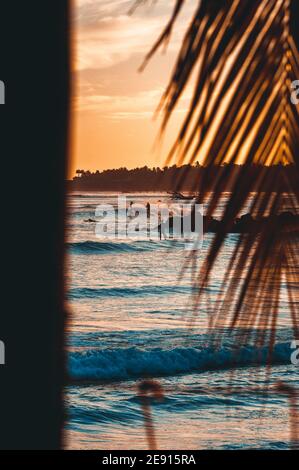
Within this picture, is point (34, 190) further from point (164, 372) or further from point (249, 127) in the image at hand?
point (164, 372)

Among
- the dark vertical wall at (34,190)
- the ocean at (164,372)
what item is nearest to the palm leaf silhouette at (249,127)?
the ocean at (164,372)

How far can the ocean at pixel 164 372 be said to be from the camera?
552 centimetres

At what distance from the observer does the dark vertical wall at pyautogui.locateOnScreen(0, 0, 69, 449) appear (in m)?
1.20

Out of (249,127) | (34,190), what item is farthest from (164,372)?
(249,127)

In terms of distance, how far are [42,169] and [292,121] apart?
51 centimetres

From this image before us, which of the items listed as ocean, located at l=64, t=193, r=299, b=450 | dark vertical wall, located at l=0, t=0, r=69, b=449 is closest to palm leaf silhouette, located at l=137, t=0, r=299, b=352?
ocean, located at l=64, t=193, r=299, b=450

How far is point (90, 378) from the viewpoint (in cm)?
1560

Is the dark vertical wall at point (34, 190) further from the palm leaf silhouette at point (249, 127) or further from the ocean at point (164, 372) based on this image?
the palm leaf silhouette at point (249, 127)

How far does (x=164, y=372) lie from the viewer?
16203 millimetres

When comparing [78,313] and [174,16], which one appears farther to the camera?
[78,313]

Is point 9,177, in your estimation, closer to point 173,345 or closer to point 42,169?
point 42,169

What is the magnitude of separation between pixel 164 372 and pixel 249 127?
618 inches

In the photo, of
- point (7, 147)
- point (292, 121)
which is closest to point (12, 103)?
point (7, 147)

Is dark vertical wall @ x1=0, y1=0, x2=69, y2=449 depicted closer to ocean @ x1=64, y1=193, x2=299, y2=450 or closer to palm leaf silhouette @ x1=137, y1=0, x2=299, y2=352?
ocean @ x1=64, y1=193, x2=299, y2=450
